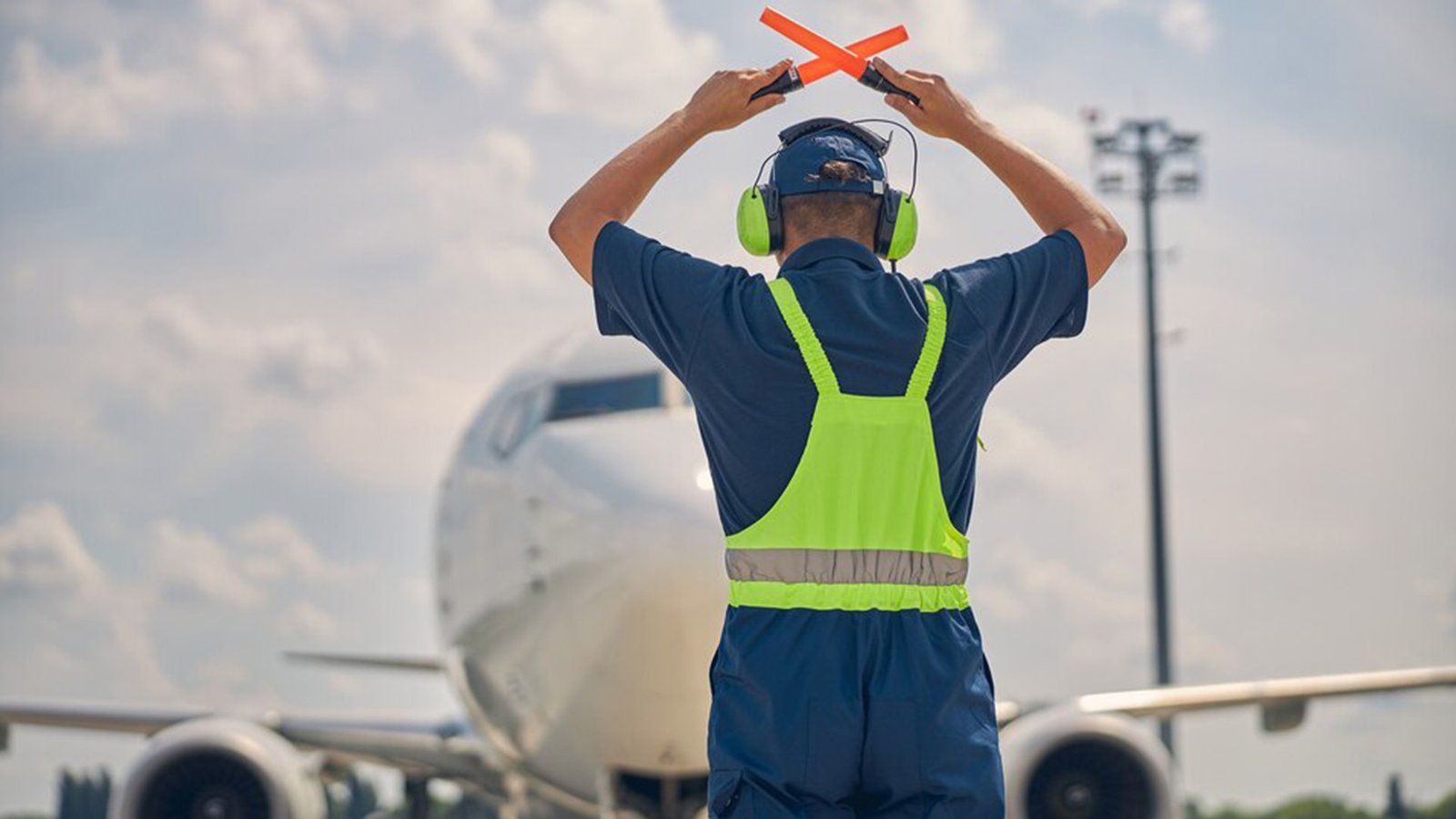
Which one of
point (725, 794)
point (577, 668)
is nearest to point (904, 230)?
point (725, 794)

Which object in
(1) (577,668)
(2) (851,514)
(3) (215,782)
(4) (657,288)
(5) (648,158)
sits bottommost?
(3) (215,782)

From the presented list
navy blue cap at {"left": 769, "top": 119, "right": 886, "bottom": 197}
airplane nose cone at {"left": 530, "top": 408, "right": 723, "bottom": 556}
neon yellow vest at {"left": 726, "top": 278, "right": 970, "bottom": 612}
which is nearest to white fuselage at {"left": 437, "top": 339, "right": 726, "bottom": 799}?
airplane nose cone at {"left": 530, "top": 408, "right": 723, "bottom": 556}

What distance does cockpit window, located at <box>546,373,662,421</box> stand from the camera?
1000 centimetres

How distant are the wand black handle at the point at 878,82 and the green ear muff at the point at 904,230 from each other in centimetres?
18

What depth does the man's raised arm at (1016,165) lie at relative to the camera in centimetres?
334

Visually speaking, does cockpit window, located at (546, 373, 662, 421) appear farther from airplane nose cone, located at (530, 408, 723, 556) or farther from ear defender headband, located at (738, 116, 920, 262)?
ear defender headband, located at (738, 116, 920, 262)

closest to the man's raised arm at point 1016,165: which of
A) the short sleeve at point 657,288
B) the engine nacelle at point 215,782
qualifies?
the short sleeve at point 657,288

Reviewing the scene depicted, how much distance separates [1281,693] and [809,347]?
11.0 m

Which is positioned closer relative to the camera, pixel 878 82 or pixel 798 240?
pixel 798 240

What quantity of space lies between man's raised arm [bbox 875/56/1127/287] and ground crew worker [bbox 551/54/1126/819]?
0.22 feet

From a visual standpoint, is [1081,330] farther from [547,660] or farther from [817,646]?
[547,660]

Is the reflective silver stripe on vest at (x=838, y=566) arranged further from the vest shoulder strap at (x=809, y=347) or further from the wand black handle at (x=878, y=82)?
the wand black handle at (x=878, y=82)

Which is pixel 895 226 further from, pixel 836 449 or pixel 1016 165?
pixel 836 449

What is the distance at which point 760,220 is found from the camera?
3266 mm
